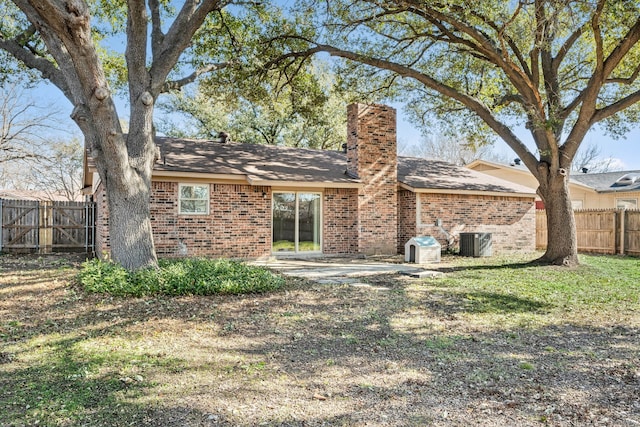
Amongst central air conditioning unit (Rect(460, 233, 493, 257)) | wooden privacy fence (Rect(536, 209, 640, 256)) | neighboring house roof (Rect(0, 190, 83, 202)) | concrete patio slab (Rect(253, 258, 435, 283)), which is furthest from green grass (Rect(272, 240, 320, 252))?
neighboring house roof (Rect(0, 190, 83, 202))

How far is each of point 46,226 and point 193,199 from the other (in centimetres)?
612

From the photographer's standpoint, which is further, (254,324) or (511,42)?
(511,42)

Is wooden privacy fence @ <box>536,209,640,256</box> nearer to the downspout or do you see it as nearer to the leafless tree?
the downspout

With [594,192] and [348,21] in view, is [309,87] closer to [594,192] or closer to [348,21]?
[348,21]

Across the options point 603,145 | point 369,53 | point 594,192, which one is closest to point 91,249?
point 369,53

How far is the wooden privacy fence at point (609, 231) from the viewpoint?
1561 cm

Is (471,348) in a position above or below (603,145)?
below

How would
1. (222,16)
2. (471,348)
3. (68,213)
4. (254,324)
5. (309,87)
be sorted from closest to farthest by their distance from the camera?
(471,348) < (254,324) < (222,16) < (309,87) < (68,213)

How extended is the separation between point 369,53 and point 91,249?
11.7m

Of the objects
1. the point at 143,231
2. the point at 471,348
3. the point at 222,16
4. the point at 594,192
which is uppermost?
the point at 222,16

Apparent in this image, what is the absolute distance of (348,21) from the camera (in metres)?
11.2

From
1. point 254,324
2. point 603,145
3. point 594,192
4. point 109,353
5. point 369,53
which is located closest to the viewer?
point 109,353

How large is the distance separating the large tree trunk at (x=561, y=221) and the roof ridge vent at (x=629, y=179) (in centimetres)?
1603

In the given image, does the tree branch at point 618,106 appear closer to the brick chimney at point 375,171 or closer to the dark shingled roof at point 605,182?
the brick chimney at point 375,171
